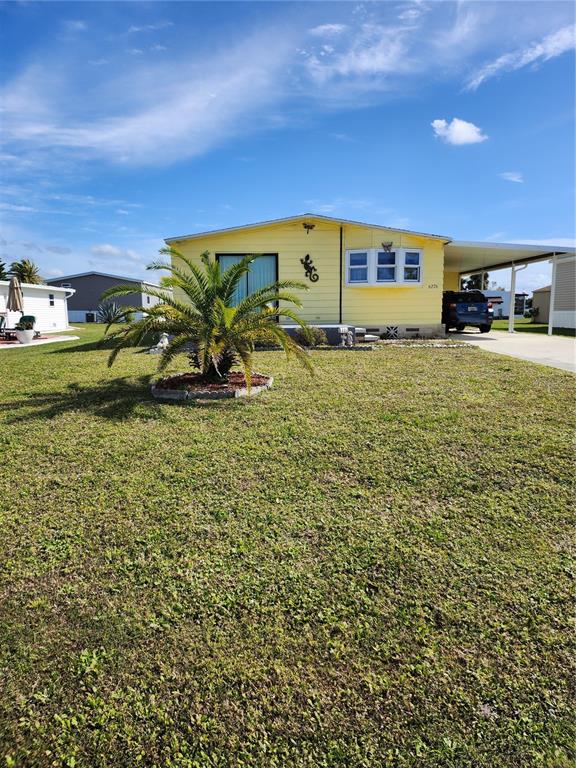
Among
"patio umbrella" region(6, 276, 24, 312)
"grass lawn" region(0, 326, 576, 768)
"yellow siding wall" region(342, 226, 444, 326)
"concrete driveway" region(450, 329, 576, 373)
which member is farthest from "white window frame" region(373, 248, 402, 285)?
"patio umbrella" region(6, 276, 24, 312)

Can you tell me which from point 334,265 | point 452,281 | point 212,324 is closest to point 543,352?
point 334,265

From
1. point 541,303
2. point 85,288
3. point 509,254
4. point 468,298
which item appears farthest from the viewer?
point 85,288

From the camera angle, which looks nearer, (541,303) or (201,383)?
(201,383)

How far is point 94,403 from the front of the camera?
5.79 meters

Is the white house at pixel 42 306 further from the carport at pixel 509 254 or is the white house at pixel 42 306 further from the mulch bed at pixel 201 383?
the carport at pixel 509 254

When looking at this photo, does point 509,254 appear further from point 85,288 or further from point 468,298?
point 85,288

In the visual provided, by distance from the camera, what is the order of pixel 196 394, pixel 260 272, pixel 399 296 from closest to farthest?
pixel 196 394 < pixel 260 272 < pixel 399 296

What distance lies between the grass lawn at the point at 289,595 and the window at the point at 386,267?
912 cm

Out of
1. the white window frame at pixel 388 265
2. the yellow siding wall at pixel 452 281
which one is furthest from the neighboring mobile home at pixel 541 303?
the white window frame at pixel 388 265

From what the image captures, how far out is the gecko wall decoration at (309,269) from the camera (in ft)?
43.0

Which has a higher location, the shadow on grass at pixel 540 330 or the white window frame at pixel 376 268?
the white window frame at pixel 376 268

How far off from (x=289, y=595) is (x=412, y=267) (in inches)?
490

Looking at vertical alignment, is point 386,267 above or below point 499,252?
below

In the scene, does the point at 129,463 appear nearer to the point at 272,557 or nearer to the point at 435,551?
the point at 272,557
